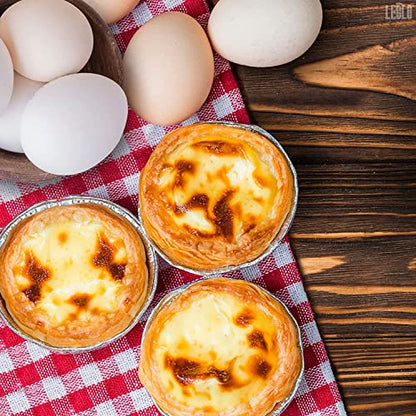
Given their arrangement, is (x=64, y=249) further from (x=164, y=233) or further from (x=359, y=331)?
(x=359, y=331)

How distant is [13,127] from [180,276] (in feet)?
1.26

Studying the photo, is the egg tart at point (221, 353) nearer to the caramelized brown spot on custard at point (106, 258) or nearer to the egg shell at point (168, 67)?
the caramelized brown spot on custard at point (106, 258)

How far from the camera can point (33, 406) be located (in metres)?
1.44

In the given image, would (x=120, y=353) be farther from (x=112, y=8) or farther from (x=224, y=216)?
(x=112, y=8)

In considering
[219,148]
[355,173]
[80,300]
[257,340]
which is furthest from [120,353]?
[355,173]

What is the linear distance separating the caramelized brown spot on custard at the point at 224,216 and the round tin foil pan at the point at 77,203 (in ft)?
0.44

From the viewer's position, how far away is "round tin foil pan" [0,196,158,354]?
1.36 meters

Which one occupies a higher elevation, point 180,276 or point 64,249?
point 64,249

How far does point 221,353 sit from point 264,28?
52cm

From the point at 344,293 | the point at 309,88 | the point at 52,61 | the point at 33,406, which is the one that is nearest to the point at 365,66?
the point at 309,88

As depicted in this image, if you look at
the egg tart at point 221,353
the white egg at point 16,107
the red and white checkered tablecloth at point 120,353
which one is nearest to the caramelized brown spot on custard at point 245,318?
the egg tart at point 221,353

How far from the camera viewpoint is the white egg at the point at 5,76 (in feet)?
3.89

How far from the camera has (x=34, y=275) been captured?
1.35 m

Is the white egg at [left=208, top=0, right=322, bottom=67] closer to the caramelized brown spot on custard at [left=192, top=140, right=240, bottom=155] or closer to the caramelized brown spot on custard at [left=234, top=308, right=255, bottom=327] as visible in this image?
the caramelized brown spot on custard at [left=192, top=140, right=240, bottom=155]
